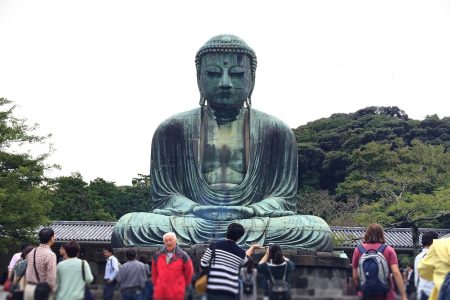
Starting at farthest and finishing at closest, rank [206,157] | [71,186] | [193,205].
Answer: [71,186] < [206,157] < [193,205]

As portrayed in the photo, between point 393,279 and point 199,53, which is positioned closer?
Answer: point 393,279

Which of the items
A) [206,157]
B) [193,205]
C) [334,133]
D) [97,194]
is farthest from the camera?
[334,133]

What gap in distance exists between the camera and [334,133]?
47.8m

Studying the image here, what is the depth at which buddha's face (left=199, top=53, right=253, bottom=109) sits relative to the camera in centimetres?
1457

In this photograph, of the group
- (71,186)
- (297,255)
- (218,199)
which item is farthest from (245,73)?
(71,186)

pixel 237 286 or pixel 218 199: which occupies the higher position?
pixel 218 199

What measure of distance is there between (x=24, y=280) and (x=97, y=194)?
32.4 m

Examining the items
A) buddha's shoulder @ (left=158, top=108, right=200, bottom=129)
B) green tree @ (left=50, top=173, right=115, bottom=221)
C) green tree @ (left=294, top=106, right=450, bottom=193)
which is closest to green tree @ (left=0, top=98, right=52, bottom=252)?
buddha's shoulder @ (left=158, top=108, right=200, bottom=129)

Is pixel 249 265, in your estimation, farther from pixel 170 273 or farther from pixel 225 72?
pixel 225 72

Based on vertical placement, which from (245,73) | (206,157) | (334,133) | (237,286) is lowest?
(237,286)

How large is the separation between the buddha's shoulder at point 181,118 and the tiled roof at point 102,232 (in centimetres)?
1620

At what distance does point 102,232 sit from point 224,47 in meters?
20.1

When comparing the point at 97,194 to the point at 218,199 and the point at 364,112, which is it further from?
the point at 218,199

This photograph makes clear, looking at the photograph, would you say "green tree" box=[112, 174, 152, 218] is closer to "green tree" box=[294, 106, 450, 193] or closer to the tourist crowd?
"green tree" box=[294, 106, 450, 193]
